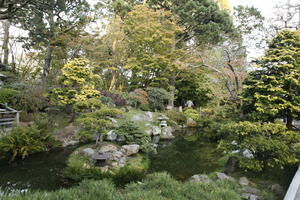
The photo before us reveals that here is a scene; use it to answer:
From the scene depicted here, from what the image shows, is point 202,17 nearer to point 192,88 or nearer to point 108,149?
point 192,88

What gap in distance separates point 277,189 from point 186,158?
280 centimetres

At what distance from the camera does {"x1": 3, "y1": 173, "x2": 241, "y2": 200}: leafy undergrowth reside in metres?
2.72

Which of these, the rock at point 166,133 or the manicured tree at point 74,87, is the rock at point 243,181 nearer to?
the rock at point 166,133

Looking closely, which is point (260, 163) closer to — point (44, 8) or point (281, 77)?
point (281, 77)

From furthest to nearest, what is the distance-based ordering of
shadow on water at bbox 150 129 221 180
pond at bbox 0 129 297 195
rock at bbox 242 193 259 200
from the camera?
shadow on water at bbox 150 129 221 180 < pond at bbox 0 129 297 195 < rock at bbox 242 193 259 200

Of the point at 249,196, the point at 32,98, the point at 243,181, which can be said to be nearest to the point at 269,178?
the point at 243,181

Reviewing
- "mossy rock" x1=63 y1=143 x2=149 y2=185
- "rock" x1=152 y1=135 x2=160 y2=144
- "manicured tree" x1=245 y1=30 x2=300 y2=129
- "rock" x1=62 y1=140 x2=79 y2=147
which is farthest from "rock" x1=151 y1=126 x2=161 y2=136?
"manicured tree" x1=245 y1=30 x2=300 y2=129

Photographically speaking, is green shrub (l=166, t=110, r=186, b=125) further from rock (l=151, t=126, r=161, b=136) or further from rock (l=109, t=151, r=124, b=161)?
rock (l=109, t=151, r=124, b=161)

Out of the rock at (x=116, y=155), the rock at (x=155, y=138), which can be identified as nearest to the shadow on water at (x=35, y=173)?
the rock at (x=116, y=155)

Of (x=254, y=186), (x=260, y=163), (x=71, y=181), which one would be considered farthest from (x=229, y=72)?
(x=71, y=181)

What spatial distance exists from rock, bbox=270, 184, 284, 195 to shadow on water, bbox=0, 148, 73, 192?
15.4ft

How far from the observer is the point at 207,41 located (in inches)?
503

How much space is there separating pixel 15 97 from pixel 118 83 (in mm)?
6843

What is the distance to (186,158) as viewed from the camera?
6238 mm
